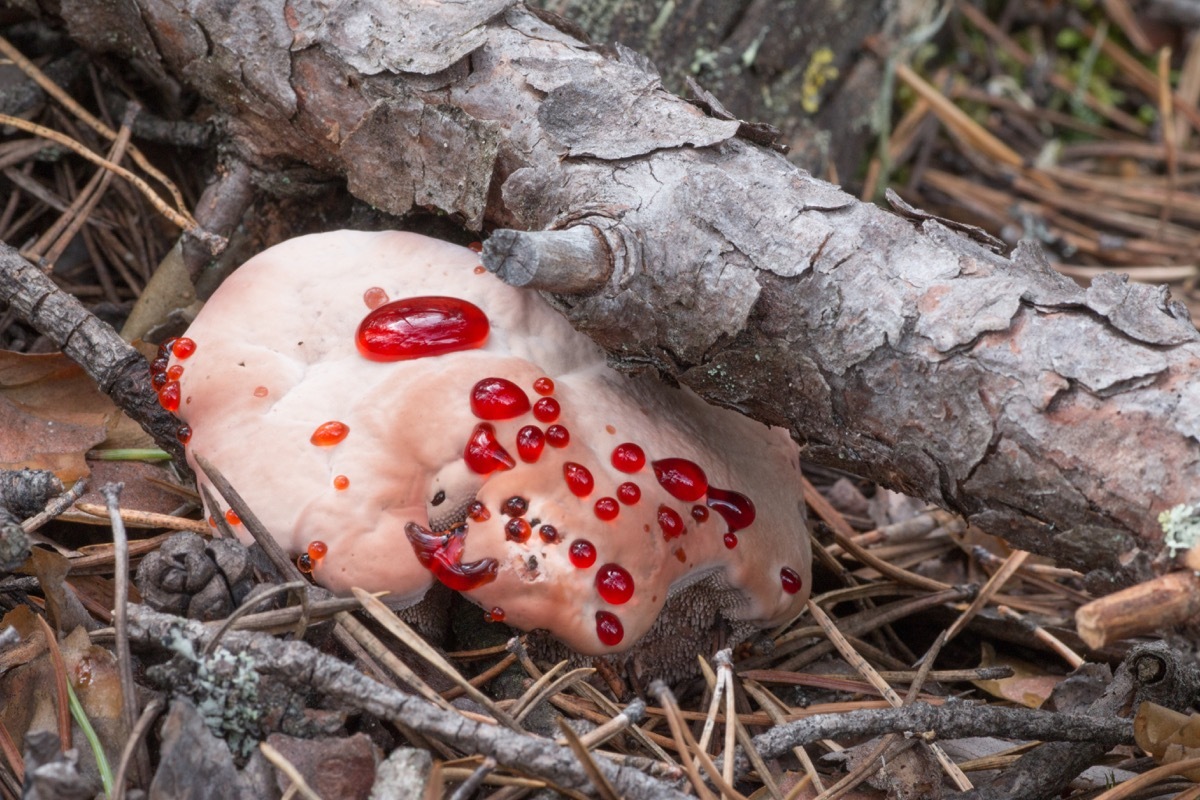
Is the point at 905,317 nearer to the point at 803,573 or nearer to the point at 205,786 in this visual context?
the point at 803,573

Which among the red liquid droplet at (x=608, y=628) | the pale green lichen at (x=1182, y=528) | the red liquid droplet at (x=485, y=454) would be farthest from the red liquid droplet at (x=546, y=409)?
the pale green lichen at (x=1182, y=528)

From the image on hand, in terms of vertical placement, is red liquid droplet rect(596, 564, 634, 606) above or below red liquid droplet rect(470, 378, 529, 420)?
below

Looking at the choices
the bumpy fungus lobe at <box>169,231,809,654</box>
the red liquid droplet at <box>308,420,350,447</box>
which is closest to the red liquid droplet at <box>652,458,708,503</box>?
the bumpy fungus lobe at <box>169,231,809,654</box>

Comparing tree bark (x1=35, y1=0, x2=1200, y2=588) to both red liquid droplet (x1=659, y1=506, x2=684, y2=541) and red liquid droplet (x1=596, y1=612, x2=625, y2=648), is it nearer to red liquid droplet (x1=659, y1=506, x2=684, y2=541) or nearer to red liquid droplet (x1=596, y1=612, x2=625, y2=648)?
red liquid droplet (x1=659, y1=506, x2=684, y2=541)

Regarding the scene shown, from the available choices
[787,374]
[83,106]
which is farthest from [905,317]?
[83,106]

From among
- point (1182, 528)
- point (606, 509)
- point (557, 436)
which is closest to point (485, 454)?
point (557, 436)

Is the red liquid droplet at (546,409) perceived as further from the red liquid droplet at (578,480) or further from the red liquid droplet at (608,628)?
the red liquid droplet at (608,628)

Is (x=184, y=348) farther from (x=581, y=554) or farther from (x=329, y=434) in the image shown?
(x=581, y=554)
